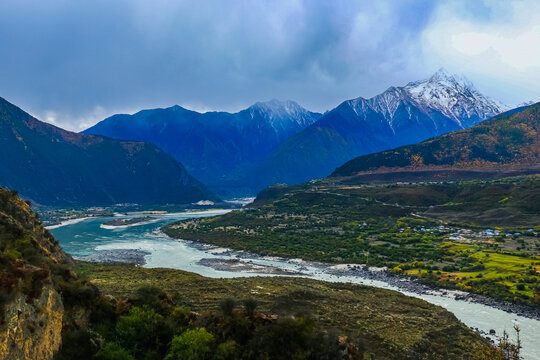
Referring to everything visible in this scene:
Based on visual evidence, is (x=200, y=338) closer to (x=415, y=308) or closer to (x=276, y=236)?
(x=415, y=308)

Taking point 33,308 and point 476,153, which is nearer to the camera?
point 33,308

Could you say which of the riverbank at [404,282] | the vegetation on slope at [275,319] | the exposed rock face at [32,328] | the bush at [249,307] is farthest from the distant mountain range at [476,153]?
the exposed rock face at [32,328]

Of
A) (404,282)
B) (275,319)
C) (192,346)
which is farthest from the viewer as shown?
(404,282)

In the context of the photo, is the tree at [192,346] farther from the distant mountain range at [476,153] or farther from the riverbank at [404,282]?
the distant mountain range at [476,153]

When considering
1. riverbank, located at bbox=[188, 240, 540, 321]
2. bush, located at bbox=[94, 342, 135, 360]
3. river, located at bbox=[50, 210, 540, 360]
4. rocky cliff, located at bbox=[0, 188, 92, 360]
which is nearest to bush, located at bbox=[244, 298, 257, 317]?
bush, located at bbox=[94, 342, 135, 360]

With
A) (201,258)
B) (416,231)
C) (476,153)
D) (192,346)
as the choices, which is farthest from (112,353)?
(476,153)

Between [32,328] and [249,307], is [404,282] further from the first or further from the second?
[32,328]

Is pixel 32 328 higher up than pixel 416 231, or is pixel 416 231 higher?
pixel 32 328
